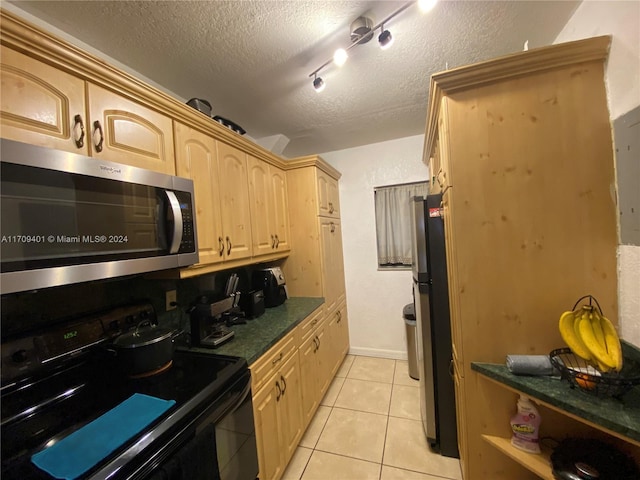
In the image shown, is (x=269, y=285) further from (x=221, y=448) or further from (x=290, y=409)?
(x=221, y=448)

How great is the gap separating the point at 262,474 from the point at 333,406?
100cm

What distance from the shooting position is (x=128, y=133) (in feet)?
3.73

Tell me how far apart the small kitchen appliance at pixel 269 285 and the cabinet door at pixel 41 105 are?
143cm

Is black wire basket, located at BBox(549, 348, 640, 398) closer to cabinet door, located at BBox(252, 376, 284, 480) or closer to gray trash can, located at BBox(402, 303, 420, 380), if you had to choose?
cabinet door, located at BBox(252, 376, 284, 480)

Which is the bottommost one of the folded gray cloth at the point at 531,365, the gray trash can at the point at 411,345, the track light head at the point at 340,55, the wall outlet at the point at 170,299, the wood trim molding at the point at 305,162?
the gray trash can at the point at 411,345

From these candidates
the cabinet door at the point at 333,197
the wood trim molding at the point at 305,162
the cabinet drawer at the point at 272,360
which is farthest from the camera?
the cabinet door at the point at 333,197

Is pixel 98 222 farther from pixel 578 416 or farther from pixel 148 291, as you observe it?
pixel 578 416

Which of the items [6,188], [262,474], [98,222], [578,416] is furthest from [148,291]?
[578,416]

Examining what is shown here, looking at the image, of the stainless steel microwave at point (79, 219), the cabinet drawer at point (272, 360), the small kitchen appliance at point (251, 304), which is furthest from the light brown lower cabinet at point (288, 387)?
the stainless steel microwave at point (79, 219)

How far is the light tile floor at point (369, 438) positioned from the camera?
161cm

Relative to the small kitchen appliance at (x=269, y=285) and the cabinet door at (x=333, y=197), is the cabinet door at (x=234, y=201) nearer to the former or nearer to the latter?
the small kitchen appliance at (x=269, y=285)

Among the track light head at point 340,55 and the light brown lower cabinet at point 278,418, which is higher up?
the track light head at point 340,55

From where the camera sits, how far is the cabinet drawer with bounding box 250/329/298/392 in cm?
135

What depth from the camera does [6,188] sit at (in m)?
0.73
